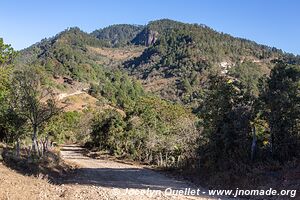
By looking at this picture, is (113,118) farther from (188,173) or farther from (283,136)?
(283,136)

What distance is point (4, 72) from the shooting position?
23.2 meters

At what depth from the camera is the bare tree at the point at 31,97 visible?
87.1 feet

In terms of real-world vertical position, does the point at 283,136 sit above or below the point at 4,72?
below

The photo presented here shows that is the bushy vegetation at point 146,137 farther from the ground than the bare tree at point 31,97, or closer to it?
closer to it

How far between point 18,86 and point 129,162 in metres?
19.6

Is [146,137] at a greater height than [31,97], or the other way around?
[31,97]

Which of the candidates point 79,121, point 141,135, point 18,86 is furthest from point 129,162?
point 79,121

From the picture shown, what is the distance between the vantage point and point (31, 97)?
2689 centimetres

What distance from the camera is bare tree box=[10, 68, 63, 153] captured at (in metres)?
26.6

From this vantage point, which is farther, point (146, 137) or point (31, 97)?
point (146, 137)

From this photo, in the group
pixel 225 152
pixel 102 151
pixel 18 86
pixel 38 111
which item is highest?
pixel 18 86

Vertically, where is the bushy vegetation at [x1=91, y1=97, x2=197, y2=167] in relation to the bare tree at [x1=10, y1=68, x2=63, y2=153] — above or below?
below

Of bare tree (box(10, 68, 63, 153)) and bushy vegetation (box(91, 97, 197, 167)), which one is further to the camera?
bushy vegetation (box(91, 97, 197, 167))

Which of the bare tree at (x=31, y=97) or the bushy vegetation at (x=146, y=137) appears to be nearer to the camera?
the bare tree at (x=31, y=97)
